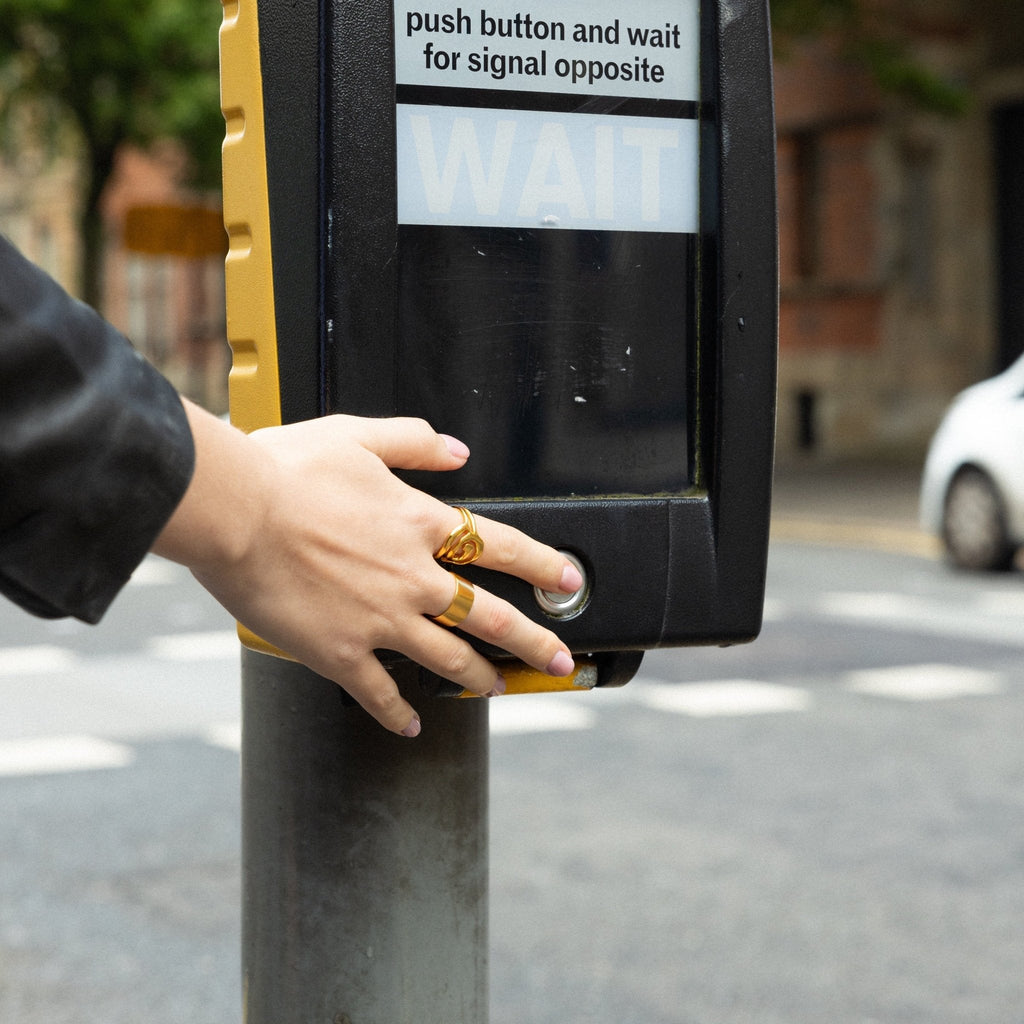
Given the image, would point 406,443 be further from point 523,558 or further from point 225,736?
point 225,736

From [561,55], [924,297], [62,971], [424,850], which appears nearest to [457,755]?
[424,850]

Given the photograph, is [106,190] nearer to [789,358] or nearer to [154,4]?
[154,4]

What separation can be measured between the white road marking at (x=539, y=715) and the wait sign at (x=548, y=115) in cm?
490

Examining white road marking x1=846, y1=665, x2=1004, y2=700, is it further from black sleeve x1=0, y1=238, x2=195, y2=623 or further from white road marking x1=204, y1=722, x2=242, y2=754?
black sleeve x1=0, y1=238, x2=195, y2=623

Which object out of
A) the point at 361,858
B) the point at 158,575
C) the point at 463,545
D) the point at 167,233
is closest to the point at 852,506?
the point at 158,575

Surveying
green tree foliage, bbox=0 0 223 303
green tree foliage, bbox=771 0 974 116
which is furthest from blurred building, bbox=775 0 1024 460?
green tree foliage, bbox=0 0 223 303

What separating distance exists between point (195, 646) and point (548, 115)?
7396 millimetres

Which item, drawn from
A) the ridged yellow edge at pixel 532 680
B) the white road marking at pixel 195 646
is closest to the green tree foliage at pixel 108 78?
the white road marking at pixel 195 646

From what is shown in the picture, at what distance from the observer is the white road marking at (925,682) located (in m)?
7.35

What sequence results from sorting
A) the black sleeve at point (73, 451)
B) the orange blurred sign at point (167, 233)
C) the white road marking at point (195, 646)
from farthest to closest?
the orange blurred sign at point (167, 233)
the white road marking at point (195, 646)
the black sleeve at point (73, 451)

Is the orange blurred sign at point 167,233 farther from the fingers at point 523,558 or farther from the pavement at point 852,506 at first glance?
the fingers at point 523,558

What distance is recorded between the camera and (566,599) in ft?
5.47

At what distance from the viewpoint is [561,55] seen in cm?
171

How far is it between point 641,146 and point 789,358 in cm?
2287
